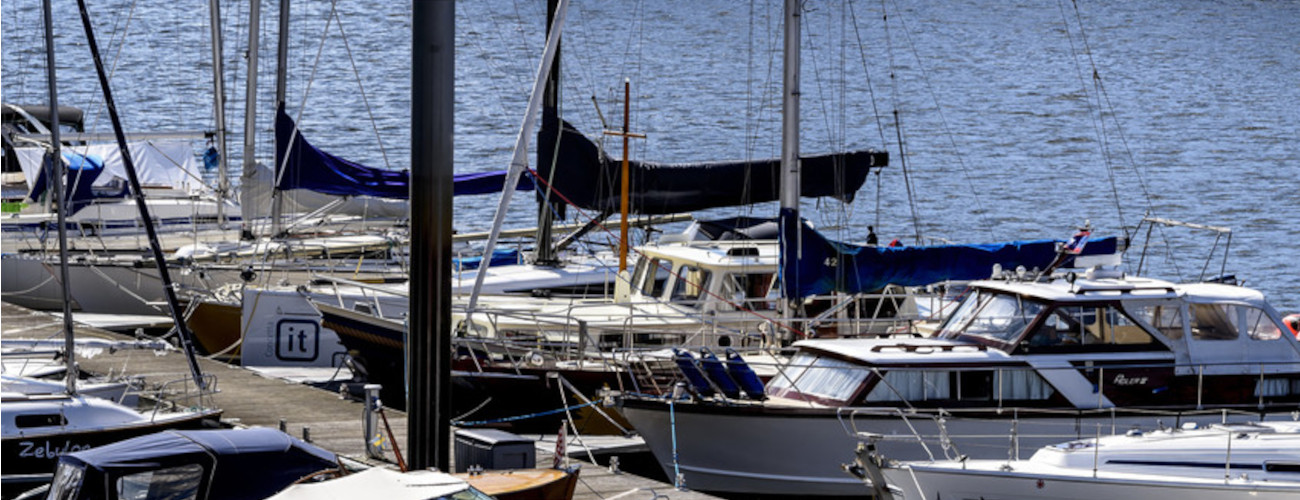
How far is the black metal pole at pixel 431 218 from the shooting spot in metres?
12.3

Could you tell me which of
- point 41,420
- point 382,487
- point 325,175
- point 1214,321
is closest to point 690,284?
point 1214,321

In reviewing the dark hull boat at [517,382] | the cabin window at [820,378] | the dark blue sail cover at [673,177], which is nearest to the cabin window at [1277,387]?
the cabin window at [820,378]

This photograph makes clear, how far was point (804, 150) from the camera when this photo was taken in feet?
201

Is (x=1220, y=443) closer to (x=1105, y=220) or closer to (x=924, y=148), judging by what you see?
(x=1105, y=220)

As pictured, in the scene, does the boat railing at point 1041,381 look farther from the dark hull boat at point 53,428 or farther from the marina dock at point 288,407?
the dark hull boat at point 53,428

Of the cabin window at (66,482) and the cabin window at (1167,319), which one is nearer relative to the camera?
the cabin window at (66,482)

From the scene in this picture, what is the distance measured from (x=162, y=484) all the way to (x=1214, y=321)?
11.2 metres

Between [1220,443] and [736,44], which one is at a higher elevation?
[736,44]

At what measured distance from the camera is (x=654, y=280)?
83.7 feet

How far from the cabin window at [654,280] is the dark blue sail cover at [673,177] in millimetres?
2249

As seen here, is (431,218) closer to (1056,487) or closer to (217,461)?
(217,461)

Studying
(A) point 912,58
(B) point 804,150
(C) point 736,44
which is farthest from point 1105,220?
(C) point 736,44

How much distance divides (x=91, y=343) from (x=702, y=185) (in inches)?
385

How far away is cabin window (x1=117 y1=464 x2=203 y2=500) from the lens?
1472 cm
